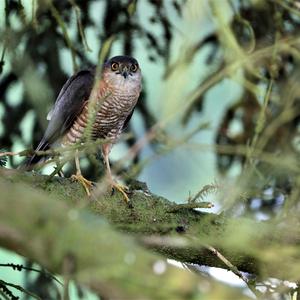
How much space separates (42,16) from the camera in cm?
367

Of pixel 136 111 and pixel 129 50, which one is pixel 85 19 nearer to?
pixel 129 50

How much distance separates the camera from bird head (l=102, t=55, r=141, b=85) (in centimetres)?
430

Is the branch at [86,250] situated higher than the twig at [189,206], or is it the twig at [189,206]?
the twig at [189,206]

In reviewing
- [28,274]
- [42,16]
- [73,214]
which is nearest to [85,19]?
[42,16]

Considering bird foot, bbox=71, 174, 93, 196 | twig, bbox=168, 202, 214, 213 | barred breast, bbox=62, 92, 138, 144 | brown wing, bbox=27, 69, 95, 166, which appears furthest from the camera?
barred breast, bbox=62, 92, 138, 144

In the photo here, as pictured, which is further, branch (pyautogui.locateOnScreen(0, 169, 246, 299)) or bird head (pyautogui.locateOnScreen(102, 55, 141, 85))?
bird head (pyautogui.locateOnScreen(102, 55, 141, 85))

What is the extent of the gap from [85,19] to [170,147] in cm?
234

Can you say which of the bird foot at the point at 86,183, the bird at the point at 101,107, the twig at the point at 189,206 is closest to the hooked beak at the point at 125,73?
the bird at the point at 101,107

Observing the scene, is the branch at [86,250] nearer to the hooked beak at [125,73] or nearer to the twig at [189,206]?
the twig at [189,206]

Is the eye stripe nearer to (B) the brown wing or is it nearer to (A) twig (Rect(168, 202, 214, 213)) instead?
(B) the brown wing

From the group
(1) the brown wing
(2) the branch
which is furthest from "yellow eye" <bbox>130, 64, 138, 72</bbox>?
(2) the branch

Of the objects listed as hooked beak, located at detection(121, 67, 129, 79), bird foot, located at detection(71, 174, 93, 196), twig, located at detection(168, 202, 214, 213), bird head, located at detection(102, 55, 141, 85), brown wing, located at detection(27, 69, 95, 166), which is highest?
bird head, located at detection(102, 55, 141, 85)

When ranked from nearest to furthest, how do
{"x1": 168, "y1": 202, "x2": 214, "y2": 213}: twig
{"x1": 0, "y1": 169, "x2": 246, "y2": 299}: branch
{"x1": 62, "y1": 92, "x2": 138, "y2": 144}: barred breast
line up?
1. {"x1": 0, "y1": 169, "x2": 246, "y2": 299}: branch
2. {"x1": 168, "y1": 202, "x2": 214, "y2": 213}: twig
3. {"x1": 62, "y1": 92, "x2": 138, "y2": 144}: barred breast

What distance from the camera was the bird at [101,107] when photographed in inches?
159
